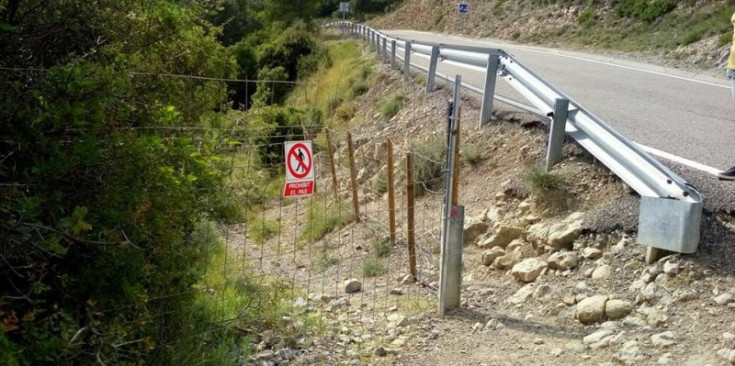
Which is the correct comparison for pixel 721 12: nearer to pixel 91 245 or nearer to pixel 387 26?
pixel 91 245

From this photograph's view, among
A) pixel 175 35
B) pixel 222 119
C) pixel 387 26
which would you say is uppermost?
pixel 175 35

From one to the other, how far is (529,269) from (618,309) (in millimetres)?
1053

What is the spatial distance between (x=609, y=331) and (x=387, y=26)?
58253 mm

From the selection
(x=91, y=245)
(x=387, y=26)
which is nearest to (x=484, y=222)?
(x=91, y=245)

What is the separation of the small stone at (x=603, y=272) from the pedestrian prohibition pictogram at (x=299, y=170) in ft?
7.32

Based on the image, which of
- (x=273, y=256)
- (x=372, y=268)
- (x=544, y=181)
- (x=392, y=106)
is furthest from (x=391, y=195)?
(x=392, y=106)

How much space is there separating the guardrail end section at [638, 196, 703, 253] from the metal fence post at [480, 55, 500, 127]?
3706 millimetres

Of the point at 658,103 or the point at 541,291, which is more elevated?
the point at 658,103

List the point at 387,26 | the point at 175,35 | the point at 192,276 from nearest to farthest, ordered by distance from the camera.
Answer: the point at 192,276
the point at 175,35
the point at 387,26

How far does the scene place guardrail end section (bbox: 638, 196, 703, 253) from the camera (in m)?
5.07

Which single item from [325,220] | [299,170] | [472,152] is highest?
[299,170]

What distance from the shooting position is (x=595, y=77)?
14.9 m

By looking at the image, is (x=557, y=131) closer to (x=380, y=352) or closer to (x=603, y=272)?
(x=603, y=272)

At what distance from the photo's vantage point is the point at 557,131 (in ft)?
23.2
